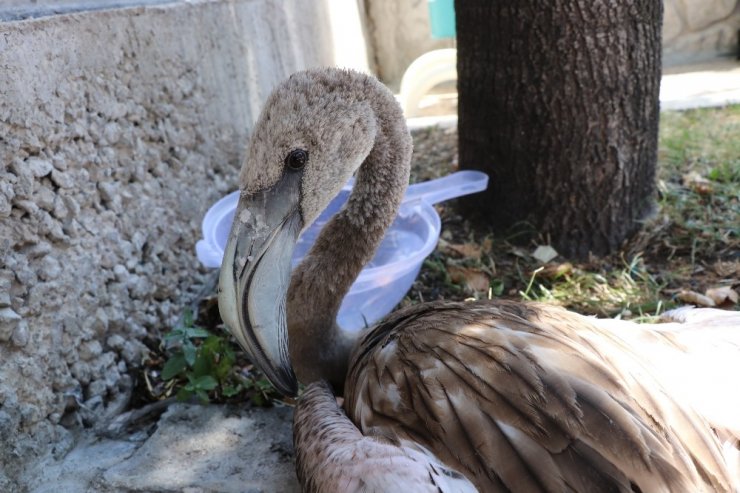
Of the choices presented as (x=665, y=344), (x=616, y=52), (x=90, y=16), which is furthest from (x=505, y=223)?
(x=90, y=16)

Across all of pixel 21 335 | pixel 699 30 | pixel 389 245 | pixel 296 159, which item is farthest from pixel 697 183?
pixel 699 30

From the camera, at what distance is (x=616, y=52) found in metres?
2.88

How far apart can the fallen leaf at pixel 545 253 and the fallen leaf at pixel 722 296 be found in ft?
2.14

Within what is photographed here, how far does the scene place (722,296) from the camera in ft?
8.69

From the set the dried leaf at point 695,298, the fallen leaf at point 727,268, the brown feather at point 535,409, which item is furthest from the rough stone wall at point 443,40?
the brown feather at point 535,409

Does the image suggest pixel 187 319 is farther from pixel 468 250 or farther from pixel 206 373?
pixel 468 250

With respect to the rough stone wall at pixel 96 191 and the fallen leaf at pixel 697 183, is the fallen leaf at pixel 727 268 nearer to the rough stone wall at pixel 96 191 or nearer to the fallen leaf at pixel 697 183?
the fallen leaf at pixel 697 183

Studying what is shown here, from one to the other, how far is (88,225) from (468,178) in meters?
1.61

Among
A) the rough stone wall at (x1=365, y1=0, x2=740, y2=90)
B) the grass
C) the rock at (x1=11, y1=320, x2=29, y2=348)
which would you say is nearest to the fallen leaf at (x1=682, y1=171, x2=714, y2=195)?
the grass

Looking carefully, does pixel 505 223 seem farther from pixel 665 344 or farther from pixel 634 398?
pixel 634 398

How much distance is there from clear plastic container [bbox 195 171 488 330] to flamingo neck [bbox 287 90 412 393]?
28cm

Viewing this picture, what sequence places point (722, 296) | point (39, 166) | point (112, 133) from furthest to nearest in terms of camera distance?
point (722, 296) < point (112, 133) < point (39, 166)

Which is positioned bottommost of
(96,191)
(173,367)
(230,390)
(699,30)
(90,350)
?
(699,30)

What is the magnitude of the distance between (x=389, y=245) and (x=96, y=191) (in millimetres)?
1284
